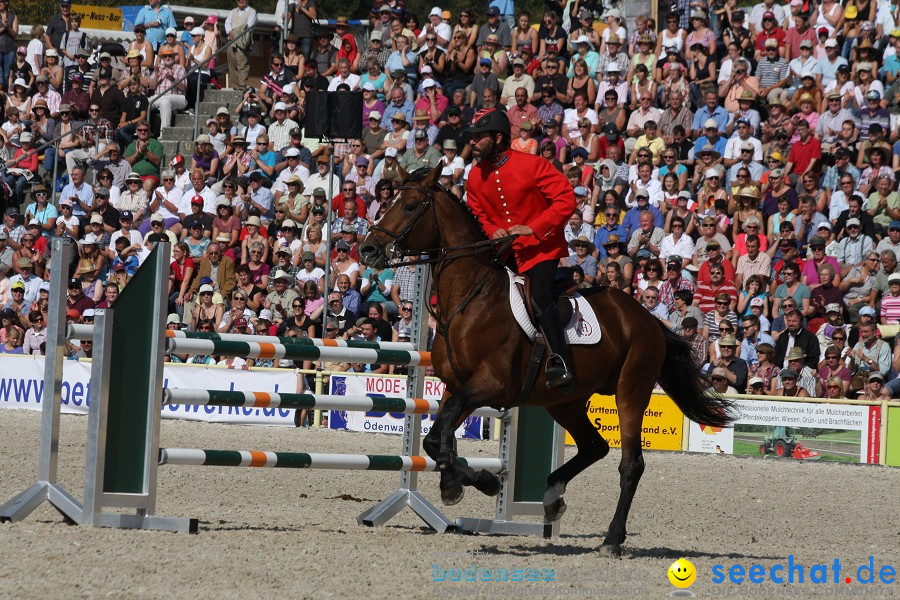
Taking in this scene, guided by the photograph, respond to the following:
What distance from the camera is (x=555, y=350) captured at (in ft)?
26.8

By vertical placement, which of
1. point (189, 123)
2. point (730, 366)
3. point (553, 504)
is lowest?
point (553, 504)

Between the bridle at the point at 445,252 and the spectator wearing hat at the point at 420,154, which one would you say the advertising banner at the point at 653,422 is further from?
the bridle at the point at 445,252

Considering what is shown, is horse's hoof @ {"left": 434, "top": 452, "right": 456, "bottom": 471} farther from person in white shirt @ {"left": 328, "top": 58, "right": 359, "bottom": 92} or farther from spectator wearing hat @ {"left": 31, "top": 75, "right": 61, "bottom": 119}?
spectator wearing hat @ {"left": 31, "top": 75, "right": 61, "bottom": 119}

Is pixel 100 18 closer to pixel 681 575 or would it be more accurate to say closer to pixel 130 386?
pixel 130 386

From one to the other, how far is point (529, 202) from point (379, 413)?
8.99 meters

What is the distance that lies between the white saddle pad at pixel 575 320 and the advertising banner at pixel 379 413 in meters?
8.25

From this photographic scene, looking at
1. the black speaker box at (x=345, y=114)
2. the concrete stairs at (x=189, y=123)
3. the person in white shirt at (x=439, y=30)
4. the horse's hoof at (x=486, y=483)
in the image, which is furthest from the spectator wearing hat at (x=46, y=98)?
the horse's hoof at (x=486, y=483)

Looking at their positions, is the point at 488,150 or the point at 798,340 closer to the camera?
the point at 488,150

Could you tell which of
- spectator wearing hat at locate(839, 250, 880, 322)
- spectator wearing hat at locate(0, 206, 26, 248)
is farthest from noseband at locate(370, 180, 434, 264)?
spectator wearing hat at locate(0, 206, 26, 248)

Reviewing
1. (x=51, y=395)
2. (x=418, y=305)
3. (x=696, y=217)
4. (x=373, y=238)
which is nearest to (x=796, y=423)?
(x=696, y=217)

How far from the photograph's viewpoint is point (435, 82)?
71.0 ft

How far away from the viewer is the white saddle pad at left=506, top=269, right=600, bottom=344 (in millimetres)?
8250

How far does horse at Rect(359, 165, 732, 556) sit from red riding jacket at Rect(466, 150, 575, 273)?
0.66 feet

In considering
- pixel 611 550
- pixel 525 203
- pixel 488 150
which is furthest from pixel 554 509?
pixel 488 150
